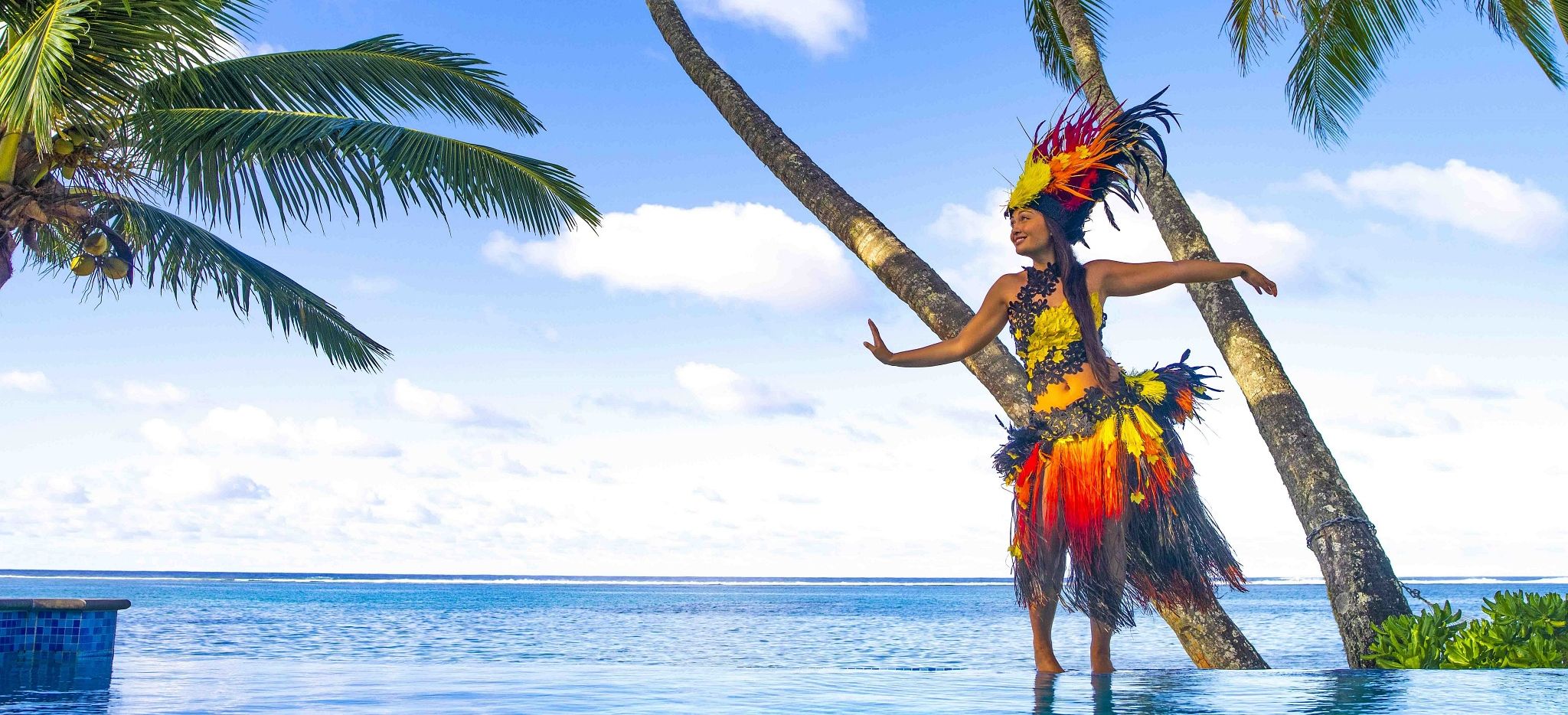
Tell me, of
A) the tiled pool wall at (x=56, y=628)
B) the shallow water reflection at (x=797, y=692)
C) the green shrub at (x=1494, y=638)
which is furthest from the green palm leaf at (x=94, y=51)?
the green shrub at (x=1494, y=638)

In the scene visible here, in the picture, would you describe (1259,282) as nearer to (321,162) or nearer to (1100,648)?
(1100,648)

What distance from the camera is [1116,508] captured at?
391 centimetres

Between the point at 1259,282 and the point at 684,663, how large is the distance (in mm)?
11337

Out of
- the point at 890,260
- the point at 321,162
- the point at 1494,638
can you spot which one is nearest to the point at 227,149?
the point at 321,162

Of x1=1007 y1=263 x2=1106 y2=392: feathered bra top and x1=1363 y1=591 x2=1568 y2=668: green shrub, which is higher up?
x1=1007 y1=263 x2=1106 y2=392: feathered bra top

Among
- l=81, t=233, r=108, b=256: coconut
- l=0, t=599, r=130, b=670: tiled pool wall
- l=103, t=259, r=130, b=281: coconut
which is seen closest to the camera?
l=0, t=599, r=130, b=670: tiled pool wall

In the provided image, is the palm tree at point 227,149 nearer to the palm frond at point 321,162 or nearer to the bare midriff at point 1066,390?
the palm frond at point 321,162

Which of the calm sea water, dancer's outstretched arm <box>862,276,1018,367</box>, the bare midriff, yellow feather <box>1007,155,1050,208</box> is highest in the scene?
yellow feather <box>1007,155,1050,208</box>

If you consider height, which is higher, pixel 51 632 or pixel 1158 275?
pixel 1158 275

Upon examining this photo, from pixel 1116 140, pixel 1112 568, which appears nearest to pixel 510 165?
pixel 1116 140

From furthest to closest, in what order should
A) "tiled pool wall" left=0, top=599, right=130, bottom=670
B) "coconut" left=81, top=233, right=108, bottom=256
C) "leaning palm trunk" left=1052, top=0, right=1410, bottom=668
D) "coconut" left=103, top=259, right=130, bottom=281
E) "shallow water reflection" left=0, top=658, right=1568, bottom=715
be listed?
"coconut" left=103, top=259, right=130, bottom=281
"coconut" left=81, top=233, right=108, bottom=256
"tiled pool wall" left=0, top=599, right=130, bottom=670
"leaning palm trunk" left=1052, top=0, right=1410, bottom=668
"shallow water reflection" left=0, top=658, right=1568, bottom=715

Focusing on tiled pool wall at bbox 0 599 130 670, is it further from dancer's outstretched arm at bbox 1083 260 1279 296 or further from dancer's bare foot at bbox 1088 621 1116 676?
dancer's outstretched arm at bbox 1083 260 1279 296

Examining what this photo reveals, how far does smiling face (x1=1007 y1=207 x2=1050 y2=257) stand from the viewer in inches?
161

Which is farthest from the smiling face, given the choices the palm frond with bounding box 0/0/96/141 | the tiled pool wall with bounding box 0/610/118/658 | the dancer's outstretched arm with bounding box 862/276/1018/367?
the tiled pool wall with bounding box 0/610/118/658
